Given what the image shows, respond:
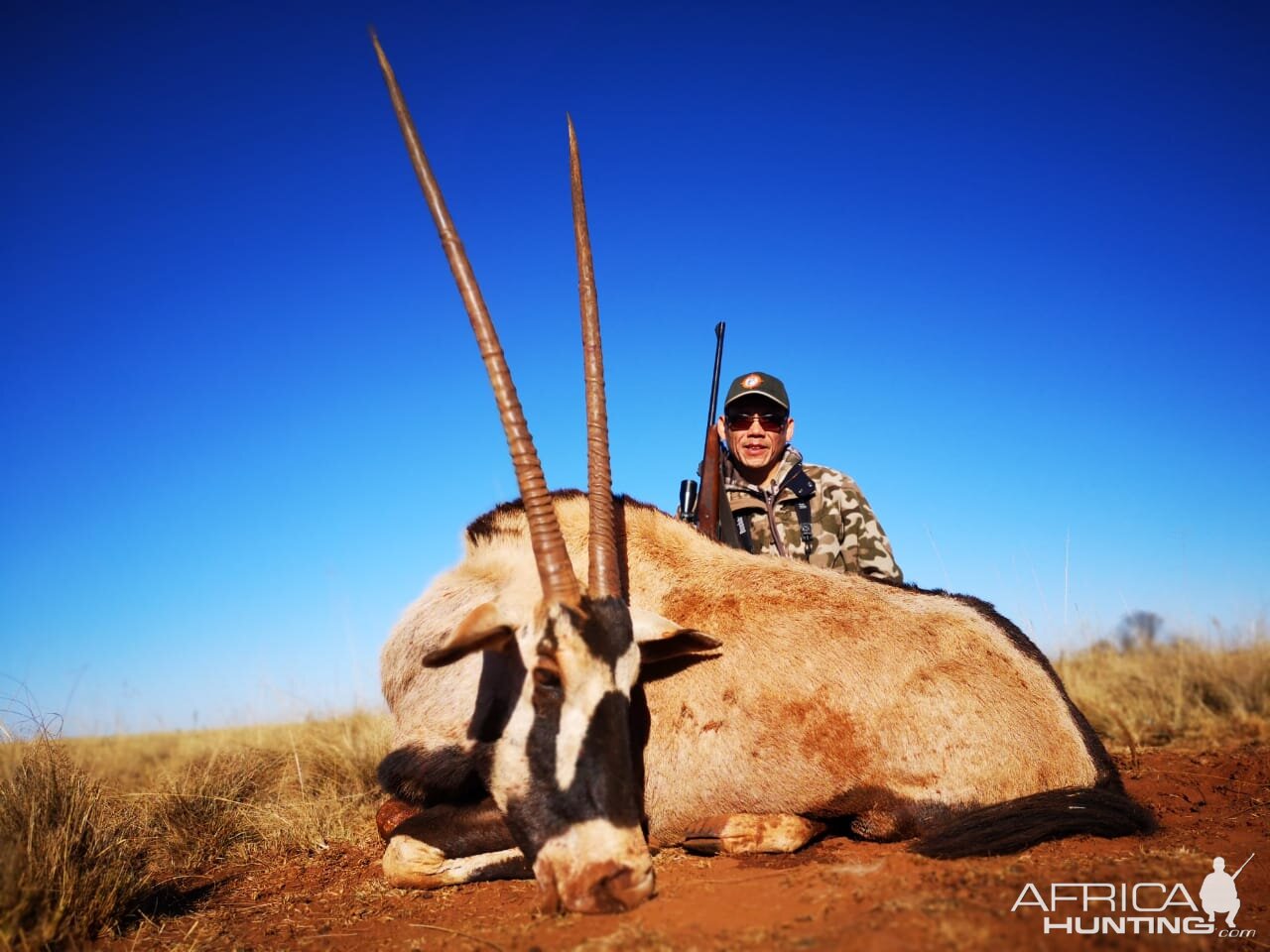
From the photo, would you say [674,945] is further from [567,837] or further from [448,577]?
[448,577]

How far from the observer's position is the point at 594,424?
4.26 metres

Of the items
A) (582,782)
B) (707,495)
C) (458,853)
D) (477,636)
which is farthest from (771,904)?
(707,495)

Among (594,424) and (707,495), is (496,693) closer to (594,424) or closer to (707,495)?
(594,424)

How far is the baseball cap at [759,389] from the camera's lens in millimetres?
7359

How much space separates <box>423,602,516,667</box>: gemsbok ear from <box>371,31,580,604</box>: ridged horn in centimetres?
27

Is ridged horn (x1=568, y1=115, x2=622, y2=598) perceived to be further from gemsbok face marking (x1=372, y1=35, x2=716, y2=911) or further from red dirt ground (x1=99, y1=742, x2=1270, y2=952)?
red dirt ground (x1=99, y1=742, x2=1270, y2=952)

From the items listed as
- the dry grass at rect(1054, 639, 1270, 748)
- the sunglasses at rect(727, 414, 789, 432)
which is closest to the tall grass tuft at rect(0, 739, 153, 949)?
the sunglasses at rect(727, 414, 789, 432)

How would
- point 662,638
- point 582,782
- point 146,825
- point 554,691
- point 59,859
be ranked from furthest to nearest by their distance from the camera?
point 146,825 < point 662,638 < point 59,859 < point 554,691 < point 582,782

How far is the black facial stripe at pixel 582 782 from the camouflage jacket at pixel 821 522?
12.4 feet

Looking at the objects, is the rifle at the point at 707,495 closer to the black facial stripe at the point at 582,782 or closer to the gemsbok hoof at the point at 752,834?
the gemsbok hoof at the point at 752,834

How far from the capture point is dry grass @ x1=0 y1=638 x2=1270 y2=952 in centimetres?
351

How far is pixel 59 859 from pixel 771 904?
3.07 metres

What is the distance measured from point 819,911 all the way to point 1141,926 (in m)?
0.97

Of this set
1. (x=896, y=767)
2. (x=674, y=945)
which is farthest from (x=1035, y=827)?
(x=674, y=945)
